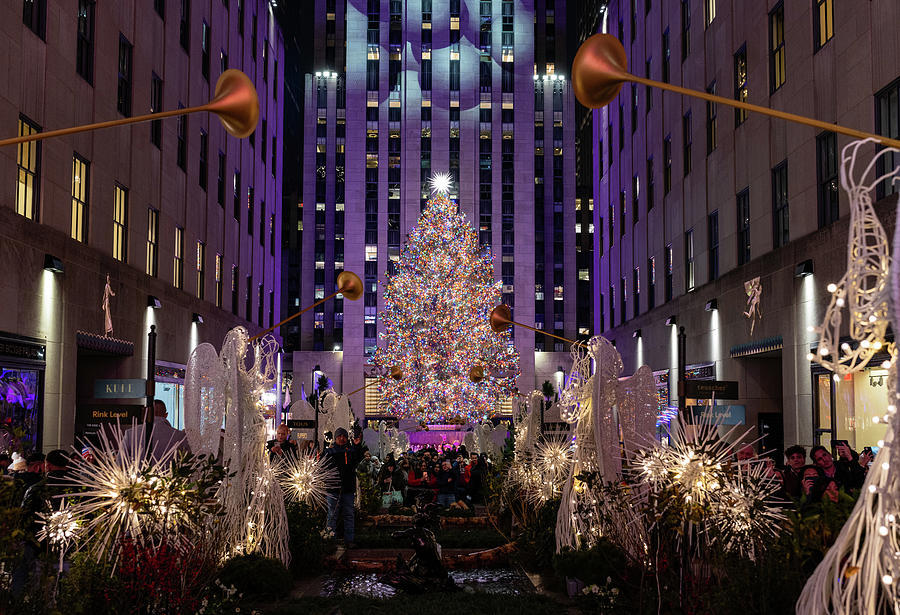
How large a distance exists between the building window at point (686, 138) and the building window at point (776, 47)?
8038mm

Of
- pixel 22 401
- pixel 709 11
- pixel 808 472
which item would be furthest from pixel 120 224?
pixel 808 472

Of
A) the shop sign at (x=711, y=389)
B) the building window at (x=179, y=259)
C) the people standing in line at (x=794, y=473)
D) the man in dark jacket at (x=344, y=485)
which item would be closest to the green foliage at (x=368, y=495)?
the man in dark jacket at (x=344, y=485)

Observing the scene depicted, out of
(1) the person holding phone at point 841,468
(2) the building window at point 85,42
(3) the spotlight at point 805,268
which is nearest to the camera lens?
(1) the person holding phone at point 841,468

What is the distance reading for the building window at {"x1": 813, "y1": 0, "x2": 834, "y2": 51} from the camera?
65.3ft

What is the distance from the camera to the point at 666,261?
35781 mm

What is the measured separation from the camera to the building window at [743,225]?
2609cm

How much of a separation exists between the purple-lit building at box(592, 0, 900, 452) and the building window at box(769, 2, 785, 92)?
36mm

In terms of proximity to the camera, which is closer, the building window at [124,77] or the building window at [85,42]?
the building window at [85,42]

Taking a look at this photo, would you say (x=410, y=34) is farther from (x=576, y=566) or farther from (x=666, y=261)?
(x=576, y=566)

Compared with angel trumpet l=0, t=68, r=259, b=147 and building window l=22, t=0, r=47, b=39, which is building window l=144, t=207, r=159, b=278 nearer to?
building window l=22, t=0, r=47, b=39

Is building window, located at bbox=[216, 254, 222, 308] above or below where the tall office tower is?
below

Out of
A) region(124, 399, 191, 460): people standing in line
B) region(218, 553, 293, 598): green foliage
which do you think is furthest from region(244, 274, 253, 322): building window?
region(218, 553, 293, 598): green foliage

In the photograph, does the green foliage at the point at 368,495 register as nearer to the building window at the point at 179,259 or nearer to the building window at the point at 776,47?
the building window at the point at 179,259

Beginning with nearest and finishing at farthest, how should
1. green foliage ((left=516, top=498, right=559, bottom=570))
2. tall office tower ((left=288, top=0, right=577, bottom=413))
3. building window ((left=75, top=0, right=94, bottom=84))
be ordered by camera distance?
green foliage ((left=516, top=498, right=559, bottom=570))
building window ((left=75, top=0, right=94, bottom=84))
tall office tower ((left=288, top=0, right=577, bottom=413))
